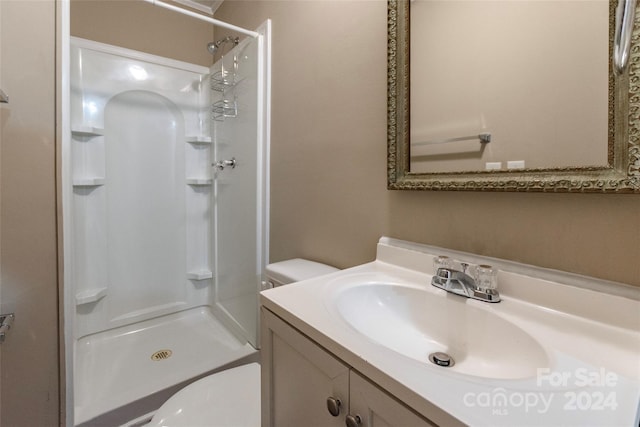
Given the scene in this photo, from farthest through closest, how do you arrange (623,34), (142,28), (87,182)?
(142,28), (87,182), (623,34)

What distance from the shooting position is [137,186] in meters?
2.11

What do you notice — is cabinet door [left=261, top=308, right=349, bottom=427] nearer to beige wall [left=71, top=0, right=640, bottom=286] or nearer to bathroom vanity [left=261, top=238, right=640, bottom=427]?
bathroom vanity [left=261, top=238, right=640, bottom=427]

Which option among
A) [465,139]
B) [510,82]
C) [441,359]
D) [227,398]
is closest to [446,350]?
[441,359]

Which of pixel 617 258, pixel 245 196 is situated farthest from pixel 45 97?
pixel 617 258

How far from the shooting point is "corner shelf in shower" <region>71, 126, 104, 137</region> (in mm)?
1774

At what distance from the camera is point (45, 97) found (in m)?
1.10

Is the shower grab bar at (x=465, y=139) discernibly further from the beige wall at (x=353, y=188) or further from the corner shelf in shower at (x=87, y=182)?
the corner shelf in shower at (x=87, y=182)

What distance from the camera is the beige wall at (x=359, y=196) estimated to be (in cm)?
64

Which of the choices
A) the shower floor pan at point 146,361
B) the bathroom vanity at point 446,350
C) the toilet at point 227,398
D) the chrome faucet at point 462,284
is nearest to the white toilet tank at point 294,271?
the toilet at point 227,398

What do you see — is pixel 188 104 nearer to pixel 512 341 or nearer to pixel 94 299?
pixel 94 299

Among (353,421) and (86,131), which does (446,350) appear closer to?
(353,421)

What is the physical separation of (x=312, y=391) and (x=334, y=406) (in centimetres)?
8

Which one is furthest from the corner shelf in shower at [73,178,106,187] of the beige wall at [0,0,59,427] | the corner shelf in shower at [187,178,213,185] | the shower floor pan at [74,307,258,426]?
the shower floor pan at [74,307,258,426]

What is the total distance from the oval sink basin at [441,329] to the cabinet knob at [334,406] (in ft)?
0.49
